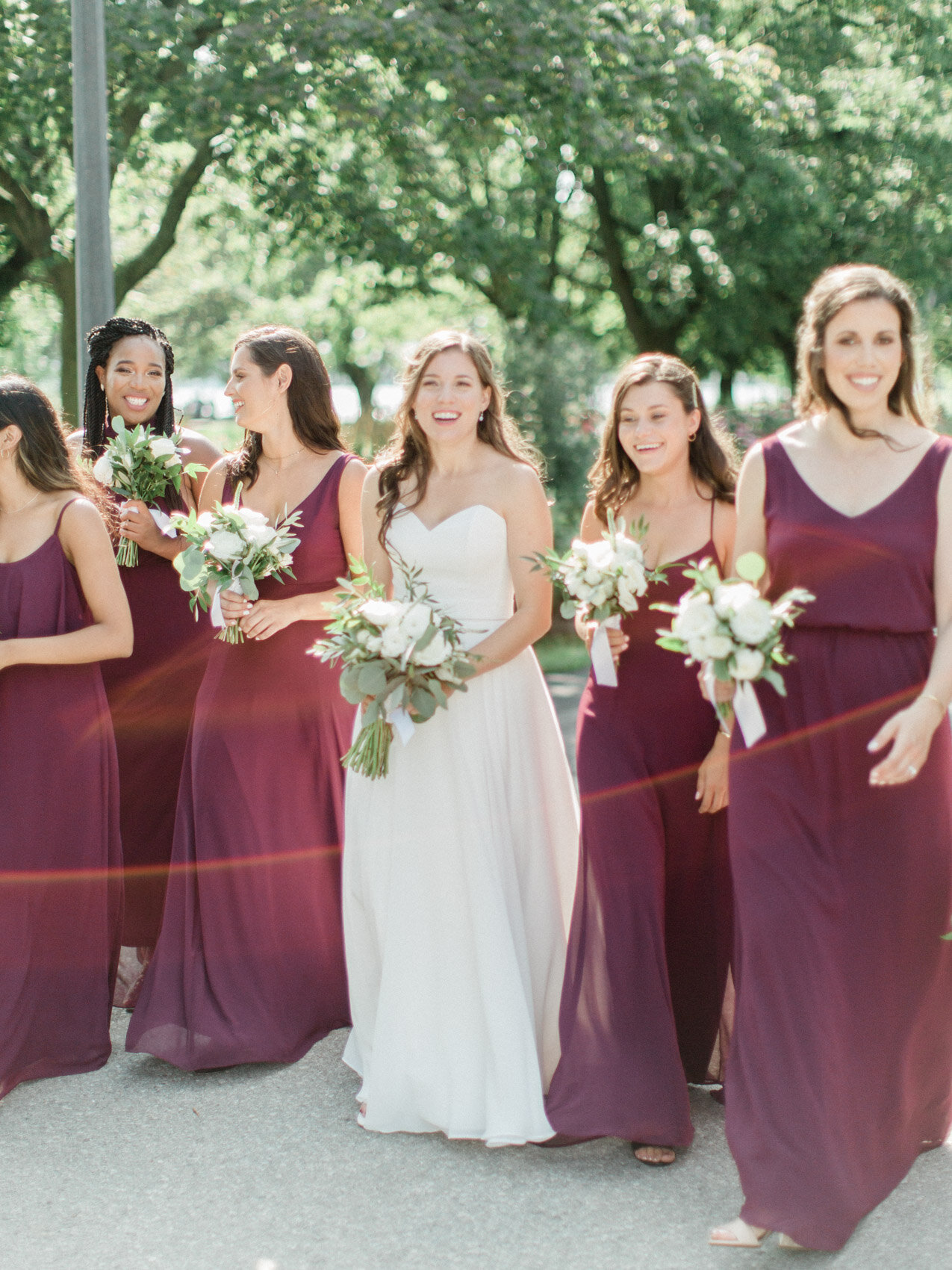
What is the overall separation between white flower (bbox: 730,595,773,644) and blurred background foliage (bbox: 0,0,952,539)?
5398mm

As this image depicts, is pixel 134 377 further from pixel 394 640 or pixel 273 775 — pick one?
pixel 394 640

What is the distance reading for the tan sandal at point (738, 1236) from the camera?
3.56 meters

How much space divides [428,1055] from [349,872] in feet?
2.33

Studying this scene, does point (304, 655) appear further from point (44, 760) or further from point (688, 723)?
point (688, 723)

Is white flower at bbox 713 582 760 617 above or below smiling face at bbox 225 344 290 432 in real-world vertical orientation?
below

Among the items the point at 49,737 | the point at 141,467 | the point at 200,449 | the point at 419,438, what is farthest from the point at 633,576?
the point at 200,449

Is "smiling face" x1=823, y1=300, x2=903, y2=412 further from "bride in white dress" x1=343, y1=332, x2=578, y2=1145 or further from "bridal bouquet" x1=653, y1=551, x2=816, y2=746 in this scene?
"bride in white dress" x1=343, y1=332, x2=578, y2=1145

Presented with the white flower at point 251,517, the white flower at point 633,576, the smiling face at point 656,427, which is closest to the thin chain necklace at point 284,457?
the white flower at point 251,517

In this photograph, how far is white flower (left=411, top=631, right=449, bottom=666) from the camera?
4.12 meters

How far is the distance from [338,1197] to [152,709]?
2570 millimetres

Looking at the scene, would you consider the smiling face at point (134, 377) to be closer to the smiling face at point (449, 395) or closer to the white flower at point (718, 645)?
the smiling face at point (449, 395)

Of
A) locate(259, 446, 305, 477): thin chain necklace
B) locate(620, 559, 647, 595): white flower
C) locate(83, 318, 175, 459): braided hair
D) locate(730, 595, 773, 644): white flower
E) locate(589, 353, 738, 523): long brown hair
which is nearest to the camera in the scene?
locate(730, 595, 773, 644): white flower

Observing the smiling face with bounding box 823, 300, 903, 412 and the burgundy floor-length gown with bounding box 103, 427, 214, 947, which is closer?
the smiling face with bounding box 823, 300, 903, 412

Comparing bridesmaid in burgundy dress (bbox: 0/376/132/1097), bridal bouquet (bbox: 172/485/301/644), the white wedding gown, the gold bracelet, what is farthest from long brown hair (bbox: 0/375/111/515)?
the gold bracelet
